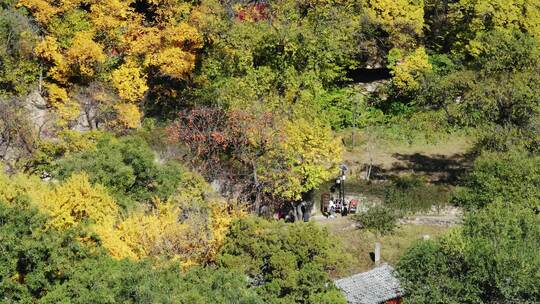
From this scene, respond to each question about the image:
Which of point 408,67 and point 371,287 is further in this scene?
point 408,67

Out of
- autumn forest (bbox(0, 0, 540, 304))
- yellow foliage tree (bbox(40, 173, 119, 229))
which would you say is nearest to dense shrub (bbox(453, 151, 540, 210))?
autumn forest (bbox(0, 0, 540, 304))

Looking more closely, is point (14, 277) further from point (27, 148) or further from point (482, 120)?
point (482, 120)

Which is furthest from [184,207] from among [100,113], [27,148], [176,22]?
[176,22]

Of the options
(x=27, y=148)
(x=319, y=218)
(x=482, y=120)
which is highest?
(x=482, y=120)

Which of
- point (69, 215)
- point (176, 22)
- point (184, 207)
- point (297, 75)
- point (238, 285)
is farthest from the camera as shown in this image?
point (176, 22)

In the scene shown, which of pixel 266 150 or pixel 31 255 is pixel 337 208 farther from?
pixel 31 255

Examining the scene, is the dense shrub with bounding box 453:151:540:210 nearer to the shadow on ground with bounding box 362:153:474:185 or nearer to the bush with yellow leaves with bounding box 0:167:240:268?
the shadow on ground with bounding box 362:153:474:185

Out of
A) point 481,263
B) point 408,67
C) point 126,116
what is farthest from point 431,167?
point 481,263
